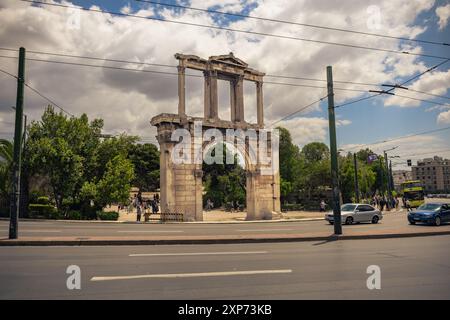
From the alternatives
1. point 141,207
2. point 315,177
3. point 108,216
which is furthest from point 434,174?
point 108,216

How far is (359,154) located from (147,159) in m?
61.4

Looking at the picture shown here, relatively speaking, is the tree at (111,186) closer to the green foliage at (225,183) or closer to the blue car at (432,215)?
the green foliage at (225,183)

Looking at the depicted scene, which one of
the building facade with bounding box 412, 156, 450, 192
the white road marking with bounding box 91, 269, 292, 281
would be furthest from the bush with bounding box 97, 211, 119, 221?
the building facade with bounding box 412, 156, 450, 192

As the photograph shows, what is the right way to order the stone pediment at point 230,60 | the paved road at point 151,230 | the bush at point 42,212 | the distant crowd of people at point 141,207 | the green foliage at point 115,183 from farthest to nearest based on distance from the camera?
the stone pediment at point 230,60 → the green foliage at point 115,183 → the bush at point 42,212 → the distant crowd of people at point 141,207 → the paved road at point 151,230

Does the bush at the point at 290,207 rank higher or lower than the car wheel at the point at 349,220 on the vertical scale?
lower

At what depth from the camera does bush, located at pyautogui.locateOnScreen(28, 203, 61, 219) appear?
27562mm

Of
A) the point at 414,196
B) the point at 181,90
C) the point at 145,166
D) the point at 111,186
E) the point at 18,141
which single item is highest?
the point at 181,90

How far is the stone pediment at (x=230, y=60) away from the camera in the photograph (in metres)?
29.4

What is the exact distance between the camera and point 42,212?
2802 cm

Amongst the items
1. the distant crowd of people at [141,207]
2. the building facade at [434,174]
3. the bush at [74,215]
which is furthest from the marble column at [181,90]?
the building facade at [434,174]

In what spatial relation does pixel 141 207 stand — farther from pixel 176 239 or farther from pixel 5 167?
pixel 176 239

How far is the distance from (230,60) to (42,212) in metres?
20.8

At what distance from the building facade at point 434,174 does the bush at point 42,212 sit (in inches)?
6325
